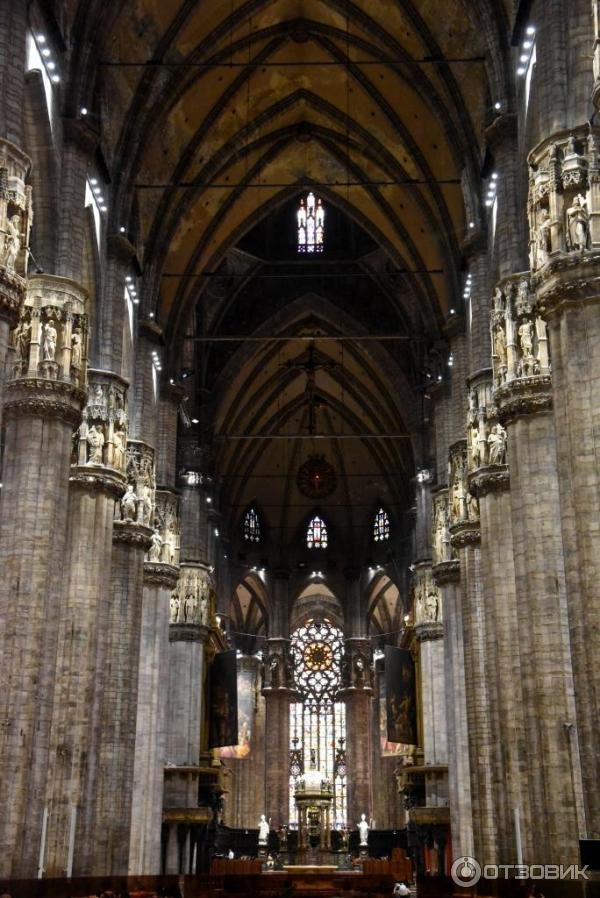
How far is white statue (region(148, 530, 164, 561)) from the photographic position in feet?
119

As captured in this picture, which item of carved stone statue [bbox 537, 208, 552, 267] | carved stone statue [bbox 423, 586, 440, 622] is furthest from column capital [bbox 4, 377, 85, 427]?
carved stone statue [bbox 423, 586, 440, 622]

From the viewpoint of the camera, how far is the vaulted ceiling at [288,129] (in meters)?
30.1

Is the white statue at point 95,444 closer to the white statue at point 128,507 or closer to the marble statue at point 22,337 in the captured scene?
the white statue at point 128,507

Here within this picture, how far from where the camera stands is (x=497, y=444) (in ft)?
88.2

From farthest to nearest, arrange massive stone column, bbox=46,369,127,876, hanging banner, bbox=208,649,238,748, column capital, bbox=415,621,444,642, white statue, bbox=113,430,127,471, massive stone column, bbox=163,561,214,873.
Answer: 1. hanging banner, bbox=208,649,238,748
2. column capital, bbox=415,621,444,642
3. massive stone column, bbox=163,561,214,873
4. white statue, bbox=113,430,127,471
5. massive stone column, bbox=46,369,127,876

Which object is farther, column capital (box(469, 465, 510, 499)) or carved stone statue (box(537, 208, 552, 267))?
column capital (box(469, 465, 510, 499))

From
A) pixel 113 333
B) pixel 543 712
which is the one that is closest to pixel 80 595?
pixel 113 333

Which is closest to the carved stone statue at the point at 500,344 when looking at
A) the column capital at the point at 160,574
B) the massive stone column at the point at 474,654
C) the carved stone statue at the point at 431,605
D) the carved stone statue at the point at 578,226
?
the carved stone statue at the point at 578,226

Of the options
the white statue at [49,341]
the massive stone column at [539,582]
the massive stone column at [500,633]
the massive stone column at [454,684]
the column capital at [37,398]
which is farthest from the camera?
the massive stone column at [454,684]

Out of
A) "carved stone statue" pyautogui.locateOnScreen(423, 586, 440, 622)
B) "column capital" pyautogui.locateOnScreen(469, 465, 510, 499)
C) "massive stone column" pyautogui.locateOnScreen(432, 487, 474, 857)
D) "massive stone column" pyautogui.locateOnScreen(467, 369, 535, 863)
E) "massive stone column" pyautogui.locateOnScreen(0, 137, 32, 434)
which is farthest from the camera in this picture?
"carved stone statue" pyautogui.locateOnScreen(423, 586, 440, 622)

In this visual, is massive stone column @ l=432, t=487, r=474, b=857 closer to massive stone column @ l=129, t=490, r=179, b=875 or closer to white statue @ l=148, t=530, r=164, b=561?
massive stone column @ l=129, t=490, r=179, b=875

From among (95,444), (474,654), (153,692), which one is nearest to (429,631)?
(153,692)

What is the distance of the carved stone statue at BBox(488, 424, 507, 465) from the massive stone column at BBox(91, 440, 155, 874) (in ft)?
31.3

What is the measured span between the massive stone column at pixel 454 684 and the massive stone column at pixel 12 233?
18126 millimetres
